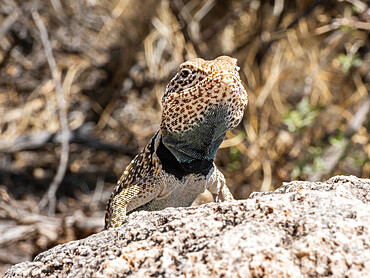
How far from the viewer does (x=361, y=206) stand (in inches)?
81.4

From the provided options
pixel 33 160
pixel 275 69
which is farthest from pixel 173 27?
pixel 33 160

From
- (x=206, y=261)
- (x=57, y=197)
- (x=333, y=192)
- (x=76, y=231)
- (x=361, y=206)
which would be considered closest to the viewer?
(x=206, y=261)

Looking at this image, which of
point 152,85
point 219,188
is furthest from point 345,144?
point 219,188

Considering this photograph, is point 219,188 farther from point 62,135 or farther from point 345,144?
point 62,135

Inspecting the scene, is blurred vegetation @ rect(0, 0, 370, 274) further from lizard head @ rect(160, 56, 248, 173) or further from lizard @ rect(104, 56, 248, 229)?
lizard head @ rect(160, 56, 248, 173)

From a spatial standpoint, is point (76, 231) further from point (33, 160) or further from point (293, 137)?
point (293, 137)

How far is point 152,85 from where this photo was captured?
26.1ft

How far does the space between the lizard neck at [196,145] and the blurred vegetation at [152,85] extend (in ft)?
11.6

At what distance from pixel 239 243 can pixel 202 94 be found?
4.19 feet

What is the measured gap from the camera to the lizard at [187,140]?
3023mm

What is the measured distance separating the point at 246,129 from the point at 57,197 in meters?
Answer: 2.80

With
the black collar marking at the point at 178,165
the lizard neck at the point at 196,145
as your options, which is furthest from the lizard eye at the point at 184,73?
the black collar marking at the point at 178,165

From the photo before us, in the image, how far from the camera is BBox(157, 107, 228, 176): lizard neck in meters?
3.15

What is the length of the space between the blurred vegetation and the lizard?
339 centimetres
